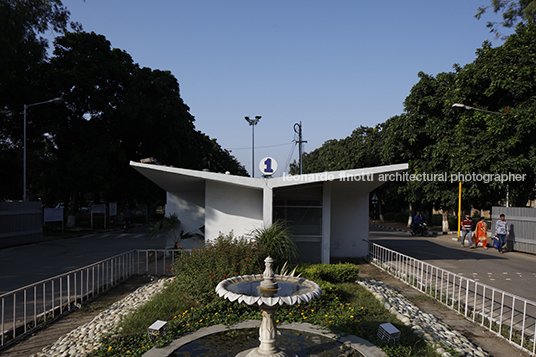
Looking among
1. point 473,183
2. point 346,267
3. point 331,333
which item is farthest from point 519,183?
point 331,333

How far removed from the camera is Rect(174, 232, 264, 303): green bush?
7941 mm

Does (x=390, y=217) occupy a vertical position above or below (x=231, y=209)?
below

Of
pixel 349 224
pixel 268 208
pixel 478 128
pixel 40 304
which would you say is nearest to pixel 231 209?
pixel 268 208

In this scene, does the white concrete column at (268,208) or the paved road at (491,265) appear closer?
the paved road at (491,265)

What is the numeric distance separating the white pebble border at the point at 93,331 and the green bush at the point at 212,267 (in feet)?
3.49

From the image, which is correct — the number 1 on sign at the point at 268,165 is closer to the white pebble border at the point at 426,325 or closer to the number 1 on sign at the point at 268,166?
the number 1 on sign at the point at 268,166

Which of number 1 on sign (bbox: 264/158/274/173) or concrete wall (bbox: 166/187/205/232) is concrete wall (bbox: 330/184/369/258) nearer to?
number 1 on sign (bbox: 264/158/274/173)

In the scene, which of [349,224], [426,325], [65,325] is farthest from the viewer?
[349,224]

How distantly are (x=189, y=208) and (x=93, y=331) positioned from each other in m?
9.31

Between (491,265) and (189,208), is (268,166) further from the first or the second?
(491,265)

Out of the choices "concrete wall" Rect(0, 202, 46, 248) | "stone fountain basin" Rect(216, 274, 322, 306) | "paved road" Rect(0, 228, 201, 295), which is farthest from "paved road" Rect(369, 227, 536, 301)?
"concrete wall" Rect(0, 202, 46, 248)

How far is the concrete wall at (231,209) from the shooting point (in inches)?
495

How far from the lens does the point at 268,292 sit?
5.45 meters

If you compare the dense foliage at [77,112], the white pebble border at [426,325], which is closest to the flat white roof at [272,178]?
the white pebble border at [426,325]
